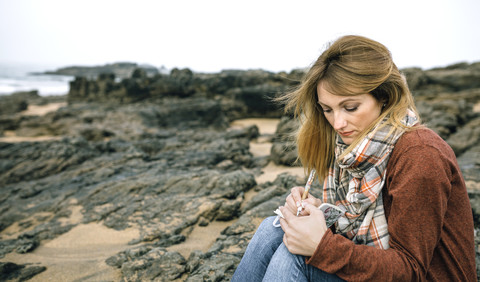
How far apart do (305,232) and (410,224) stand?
0.44 m

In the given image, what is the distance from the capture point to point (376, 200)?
139 centimetres

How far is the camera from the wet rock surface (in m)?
2.91

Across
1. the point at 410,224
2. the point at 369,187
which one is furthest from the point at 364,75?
the point at 410,224

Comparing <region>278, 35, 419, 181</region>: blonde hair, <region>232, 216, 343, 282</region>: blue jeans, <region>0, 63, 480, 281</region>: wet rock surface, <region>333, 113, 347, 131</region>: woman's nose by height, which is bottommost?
<region>0, 63, 480, 281</region>: wet rock surface

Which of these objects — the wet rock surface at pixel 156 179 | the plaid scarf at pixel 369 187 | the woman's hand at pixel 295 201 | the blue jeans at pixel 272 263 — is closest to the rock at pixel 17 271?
the wet rock surface at pixel 156 179

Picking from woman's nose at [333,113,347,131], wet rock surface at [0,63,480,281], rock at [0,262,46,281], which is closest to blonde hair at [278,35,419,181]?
woman's nose at [333,113,347,131]

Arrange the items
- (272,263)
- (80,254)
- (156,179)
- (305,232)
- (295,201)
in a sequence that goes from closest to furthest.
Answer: (305,232)
(272,263)
(295,201)
(80,254)
(156,179)

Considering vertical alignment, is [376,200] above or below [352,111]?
below

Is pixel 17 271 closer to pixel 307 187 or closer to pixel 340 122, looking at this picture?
pixel 307 187

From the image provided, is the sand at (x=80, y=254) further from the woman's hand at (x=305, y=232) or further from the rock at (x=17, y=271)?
the woman's hand at (x=305, y=232)

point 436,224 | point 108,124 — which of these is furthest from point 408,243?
point 108,124

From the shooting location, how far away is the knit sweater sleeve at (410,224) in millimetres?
1130

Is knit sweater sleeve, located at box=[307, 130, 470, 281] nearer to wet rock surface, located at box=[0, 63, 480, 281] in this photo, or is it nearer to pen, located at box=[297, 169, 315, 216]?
pen, located at box=[297, 169, 315, 216]

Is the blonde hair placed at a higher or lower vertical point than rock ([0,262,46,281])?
higher
